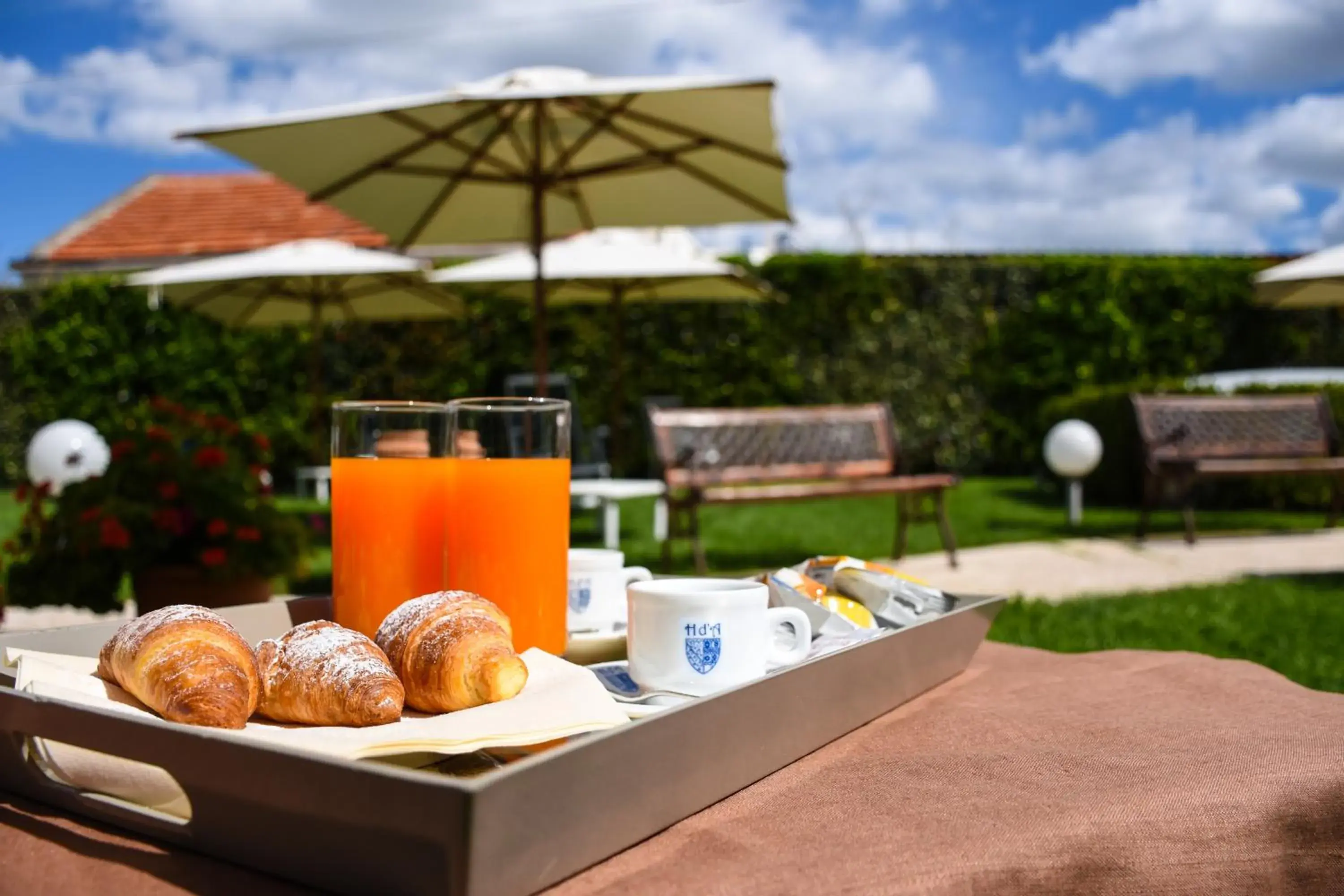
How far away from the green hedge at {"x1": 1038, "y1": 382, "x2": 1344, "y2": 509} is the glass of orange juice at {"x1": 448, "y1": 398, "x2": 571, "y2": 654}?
8.41 m

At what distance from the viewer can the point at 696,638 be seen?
0.94 meters

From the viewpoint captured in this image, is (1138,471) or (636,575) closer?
(636,575)

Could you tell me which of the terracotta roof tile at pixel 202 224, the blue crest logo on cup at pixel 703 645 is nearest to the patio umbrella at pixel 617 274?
the terracotta roof tile at pixel 202 224

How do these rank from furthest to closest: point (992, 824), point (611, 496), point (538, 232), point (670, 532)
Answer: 1. point (611, 496)
2. point (670, 532)
3. point (538, 232)
4. point (992, 824)

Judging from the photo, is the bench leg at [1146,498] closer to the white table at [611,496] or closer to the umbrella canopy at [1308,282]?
the umbrella canopy at [1308,282]

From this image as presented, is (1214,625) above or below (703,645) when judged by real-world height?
below

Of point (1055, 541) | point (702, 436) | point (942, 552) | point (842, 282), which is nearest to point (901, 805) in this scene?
point (702, 436)

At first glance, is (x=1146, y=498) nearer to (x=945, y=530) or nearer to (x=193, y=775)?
(x=945, y=530)

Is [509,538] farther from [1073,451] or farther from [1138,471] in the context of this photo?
[1138,471]

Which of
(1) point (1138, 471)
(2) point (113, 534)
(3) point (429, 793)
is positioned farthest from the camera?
(1) point (1138, 471)

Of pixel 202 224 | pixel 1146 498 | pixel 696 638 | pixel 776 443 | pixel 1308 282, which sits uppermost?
pixel 202 224

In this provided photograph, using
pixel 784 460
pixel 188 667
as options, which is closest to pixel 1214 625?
pixel 784 460

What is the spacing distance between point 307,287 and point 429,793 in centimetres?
924

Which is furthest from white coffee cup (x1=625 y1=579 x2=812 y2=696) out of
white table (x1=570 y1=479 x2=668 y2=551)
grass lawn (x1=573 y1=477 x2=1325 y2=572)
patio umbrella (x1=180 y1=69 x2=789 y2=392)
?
white table (x1=570 y1=479 x2=668 y2=551)
